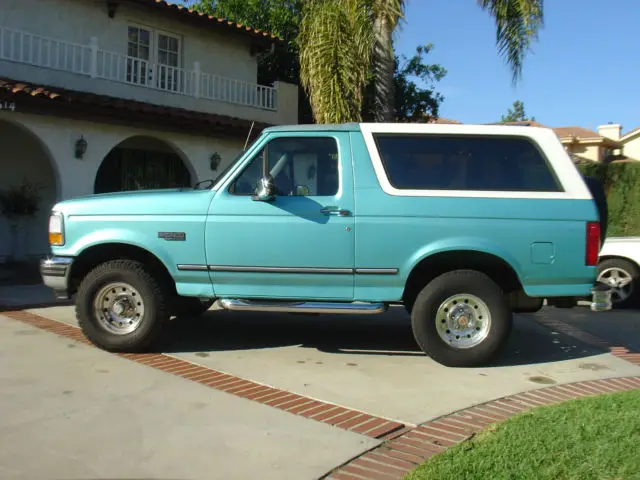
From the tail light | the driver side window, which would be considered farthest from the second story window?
the tail light

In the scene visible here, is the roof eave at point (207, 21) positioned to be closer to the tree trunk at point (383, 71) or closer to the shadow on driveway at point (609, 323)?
the tree trunk at point (383, 71)

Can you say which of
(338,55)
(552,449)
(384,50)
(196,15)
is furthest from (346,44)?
(552,449)

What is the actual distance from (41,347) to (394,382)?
3483 millimetres

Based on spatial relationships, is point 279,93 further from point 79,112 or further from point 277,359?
point 277,359

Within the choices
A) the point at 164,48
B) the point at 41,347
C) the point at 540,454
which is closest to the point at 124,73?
the point at 164,48

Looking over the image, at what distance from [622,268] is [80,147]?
9584 mm

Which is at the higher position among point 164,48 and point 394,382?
point 164,48

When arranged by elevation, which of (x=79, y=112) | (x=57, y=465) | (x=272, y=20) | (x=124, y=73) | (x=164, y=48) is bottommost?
(x=57, y=465)

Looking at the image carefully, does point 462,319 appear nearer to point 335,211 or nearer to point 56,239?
point 335,211

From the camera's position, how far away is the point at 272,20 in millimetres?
18594

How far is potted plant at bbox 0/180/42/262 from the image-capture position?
1236 cm

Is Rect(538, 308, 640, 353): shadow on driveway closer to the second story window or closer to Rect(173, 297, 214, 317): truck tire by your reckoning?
Rect(173, 297, 214, 317): truck tire

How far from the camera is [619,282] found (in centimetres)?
959

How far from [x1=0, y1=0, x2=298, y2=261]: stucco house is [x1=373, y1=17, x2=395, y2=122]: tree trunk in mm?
2695
